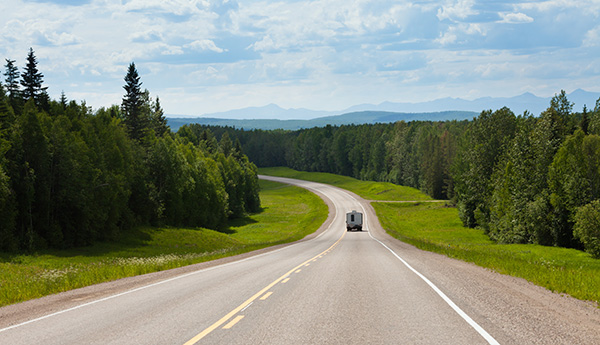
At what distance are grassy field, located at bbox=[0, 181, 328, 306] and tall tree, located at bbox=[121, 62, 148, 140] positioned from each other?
50.7ft

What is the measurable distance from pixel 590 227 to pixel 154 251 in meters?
40.9

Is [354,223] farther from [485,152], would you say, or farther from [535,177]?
[535,177]

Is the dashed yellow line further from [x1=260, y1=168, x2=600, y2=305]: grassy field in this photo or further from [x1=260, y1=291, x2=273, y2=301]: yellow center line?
[x1=260, y1=168, x2=600, y2=305]: grassy field

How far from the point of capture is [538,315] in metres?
9.92

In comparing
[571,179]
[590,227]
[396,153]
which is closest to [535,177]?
[571,179]

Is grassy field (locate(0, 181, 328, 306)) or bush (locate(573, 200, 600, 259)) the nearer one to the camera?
grassy field (locate(0, 181, 328, 306))

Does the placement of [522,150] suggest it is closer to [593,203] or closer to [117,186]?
[593,203]

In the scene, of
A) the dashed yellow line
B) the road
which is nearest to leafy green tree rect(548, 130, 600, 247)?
the road

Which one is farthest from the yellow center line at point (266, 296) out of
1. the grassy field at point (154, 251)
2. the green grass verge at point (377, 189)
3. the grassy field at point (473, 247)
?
the green grass verge at point (377, 189)

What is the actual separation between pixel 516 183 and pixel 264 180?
118 meters

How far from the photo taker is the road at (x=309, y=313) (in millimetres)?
8125

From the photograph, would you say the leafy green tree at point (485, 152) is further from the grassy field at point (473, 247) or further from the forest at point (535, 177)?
the grassy field at point (473, 247)

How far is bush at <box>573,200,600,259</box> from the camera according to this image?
4197 centimetres

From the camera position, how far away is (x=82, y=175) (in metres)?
47.8
